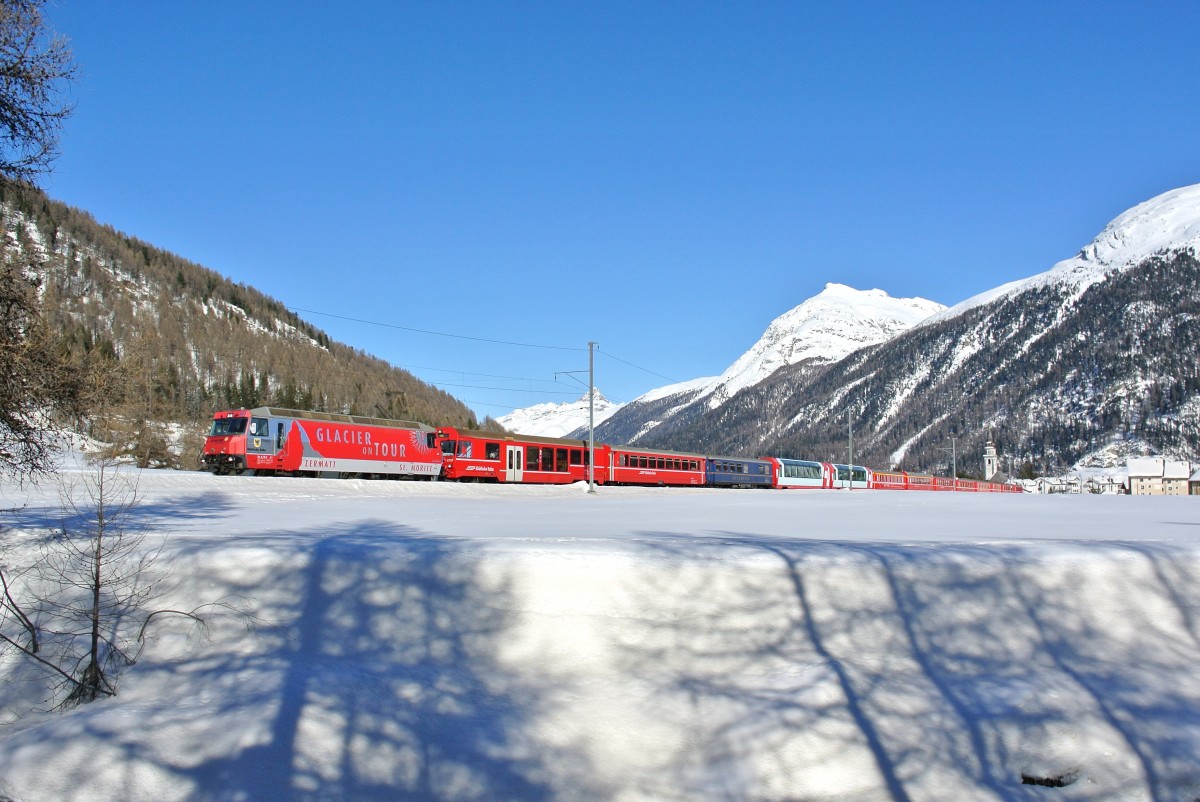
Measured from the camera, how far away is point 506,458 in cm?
4225

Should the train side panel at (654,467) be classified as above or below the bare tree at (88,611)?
above

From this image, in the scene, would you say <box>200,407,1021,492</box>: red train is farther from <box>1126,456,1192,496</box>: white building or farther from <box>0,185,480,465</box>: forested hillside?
<box>1126,456,1192,496</box>: white building

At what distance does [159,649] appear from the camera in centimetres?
861

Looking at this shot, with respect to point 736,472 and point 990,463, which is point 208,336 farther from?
point 990,463

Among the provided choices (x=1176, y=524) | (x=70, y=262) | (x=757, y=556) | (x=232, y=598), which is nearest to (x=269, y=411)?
(x=232, y=598)

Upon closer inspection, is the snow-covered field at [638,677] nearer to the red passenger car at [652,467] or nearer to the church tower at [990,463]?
the red passenger car at [652,467]

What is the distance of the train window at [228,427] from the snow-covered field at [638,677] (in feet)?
77.5

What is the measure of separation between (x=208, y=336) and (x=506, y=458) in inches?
3727

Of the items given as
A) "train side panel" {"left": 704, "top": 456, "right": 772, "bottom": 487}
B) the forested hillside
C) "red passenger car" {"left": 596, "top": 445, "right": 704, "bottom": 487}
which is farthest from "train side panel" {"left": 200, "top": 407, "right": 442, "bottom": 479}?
the forested hillside

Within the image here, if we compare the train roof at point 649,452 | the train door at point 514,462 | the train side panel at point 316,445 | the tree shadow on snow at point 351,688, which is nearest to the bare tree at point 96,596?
the tree shadow on snow at point 351,688

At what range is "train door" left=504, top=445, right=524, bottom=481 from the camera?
42250mm

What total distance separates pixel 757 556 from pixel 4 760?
767 cm

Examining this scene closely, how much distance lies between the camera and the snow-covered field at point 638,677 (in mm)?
6703

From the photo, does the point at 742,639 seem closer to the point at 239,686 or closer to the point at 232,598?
the point at 239,686
